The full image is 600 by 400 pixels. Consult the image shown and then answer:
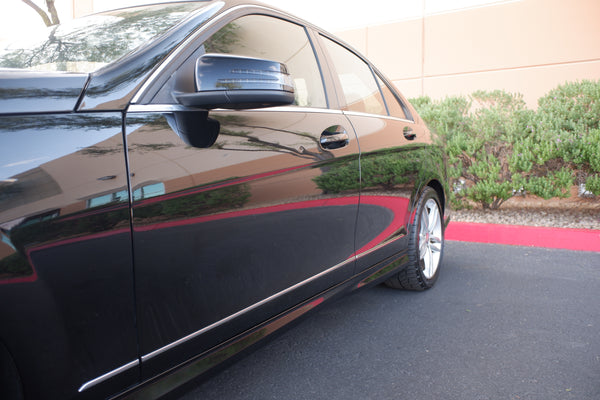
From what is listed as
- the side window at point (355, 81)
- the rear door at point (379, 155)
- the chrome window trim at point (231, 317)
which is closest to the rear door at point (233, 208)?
the chrome window trim at point (231, 317)

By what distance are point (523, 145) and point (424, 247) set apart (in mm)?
3034

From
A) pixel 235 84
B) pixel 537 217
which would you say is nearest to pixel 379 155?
pixel 235 84

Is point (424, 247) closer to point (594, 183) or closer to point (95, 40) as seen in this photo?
point (95, 40)

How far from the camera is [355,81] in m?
2.78

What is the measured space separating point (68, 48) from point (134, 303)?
3.41ft

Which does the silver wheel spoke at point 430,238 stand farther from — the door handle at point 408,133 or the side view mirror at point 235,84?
the side view mirror at point 235,84

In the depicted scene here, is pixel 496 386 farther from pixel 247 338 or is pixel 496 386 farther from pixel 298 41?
pixel 298 41

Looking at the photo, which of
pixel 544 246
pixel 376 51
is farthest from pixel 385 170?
pixel 376 51

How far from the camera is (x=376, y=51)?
30.8 feet

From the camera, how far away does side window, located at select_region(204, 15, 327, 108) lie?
70.9 inches

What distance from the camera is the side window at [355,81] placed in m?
2.54

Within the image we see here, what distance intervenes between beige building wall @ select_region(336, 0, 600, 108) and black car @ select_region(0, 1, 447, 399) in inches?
263

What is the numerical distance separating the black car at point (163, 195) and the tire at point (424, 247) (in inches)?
33.9

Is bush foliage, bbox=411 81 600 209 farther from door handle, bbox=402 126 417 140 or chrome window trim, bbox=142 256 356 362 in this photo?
chrome window trim, bbox=142 256 356 362
